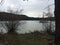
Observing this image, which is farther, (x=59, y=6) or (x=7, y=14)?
(x=7, y=14)

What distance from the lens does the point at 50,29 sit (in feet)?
63.4

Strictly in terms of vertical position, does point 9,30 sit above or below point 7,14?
below

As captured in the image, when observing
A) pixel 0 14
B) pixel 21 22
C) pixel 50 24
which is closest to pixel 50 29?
pixel 50 24

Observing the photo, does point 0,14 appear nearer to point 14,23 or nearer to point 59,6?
point 14,23

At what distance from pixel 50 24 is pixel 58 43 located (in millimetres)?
17712

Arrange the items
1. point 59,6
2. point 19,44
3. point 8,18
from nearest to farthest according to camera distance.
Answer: point 59,6 < point 19,44 < point 8,18

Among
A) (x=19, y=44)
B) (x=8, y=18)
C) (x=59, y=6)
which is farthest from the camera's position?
(x=8, y=18)

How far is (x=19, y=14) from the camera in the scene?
1955 centimetres

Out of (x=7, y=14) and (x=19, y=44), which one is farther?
(x=7, y=14)

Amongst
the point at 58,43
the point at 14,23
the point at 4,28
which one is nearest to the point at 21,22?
the point at 14,23

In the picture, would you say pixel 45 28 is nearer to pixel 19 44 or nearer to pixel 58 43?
pixel 19 44

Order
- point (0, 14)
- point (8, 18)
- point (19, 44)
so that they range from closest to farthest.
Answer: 1. point (19, 44)
2. point (0, 14)
3. point (8, 18)

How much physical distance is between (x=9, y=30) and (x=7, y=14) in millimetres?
2409

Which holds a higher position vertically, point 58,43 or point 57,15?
point 57,15
